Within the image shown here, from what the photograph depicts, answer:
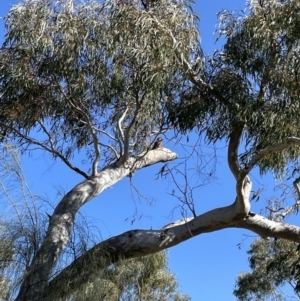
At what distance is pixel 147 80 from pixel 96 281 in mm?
1806

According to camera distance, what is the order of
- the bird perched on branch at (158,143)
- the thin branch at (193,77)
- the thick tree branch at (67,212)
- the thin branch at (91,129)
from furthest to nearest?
the bird perched on branch at (158,143) < the thin branch at (91,129) < the thin branch at (193,77) < the thick tree branch at (67,212)

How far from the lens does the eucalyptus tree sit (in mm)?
5148

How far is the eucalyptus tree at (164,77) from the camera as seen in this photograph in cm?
515

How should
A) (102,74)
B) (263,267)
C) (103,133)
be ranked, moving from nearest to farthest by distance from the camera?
1. (102,74)
2. (103,133)
3. (263,267)

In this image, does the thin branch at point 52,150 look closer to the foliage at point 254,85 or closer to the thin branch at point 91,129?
the thin branch at point 91,129

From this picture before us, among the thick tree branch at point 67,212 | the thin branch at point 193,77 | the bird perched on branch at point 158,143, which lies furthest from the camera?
the bird perched on branch at point 158,143

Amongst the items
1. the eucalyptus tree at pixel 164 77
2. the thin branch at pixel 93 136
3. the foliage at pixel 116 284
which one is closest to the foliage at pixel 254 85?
the eucalyptus tree at pixel 164 77

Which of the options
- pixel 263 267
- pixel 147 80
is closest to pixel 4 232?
pixel 147 80

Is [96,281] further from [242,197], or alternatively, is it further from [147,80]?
[147,80]

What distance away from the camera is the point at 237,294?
12758 mm

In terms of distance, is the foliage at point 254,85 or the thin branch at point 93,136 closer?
the foliage at point 254,85

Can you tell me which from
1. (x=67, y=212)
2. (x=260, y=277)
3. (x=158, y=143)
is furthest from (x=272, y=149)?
(x=260, y=277)

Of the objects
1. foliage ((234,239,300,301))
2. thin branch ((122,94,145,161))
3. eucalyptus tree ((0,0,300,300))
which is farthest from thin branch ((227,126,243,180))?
foliage ((234,239,300,301))

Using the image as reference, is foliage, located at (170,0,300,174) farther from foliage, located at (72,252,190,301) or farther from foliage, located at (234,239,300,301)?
foliage, located at (234,239,300,301)
